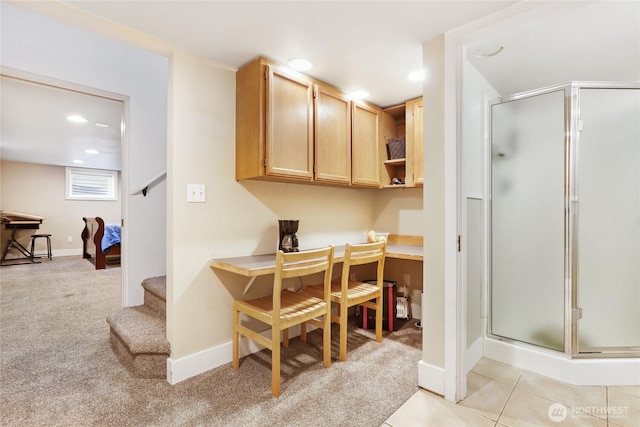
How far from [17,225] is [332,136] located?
24.2ft

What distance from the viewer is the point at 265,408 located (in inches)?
63.1

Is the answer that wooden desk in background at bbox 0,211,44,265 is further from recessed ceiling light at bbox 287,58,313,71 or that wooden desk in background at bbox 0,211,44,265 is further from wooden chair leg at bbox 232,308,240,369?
recessed ceiling light at bbox 287,58,313,71

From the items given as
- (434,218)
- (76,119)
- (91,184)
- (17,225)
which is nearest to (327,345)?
(434,218)

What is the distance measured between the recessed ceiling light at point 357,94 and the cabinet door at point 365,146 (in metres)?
0.05

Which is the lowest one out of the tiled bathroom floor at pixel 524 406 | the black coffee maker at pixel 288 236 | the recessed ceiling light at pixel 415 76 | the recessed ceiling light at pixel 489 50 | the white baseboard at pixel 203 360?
the tiled bathroom floor at pixel 524 406

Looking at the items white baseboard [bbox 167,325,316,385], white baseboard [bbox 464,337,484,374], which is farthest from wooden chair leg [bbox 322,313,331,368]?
white baseboard [bbox 464,337,484,374]

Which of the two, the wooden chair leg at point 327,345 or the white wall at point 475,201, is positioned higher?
the white wall at point 475,201

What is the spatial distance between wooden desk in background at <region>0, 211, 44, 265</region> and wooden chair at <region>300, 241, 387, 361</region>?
7.00 meters

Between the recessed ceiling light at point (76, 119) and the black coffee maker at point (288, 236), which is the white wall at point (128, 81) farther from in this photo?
the recessed ceiling light at point (76, 119)

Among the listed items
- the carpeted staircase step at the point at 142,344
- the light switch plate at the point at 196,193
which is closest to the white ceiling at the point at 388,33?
the light switch plate at the point at 196,193

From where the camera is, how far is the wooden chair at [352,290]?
7.11 feet

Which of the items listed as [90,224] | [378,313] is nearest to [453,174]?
[378,313]

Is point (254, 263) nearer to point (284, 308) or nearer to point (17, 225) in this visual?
point (284, 308)

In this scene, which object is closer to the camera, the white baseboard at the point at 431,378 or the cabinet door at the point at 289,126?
the white baseboard at the point at 431,378
